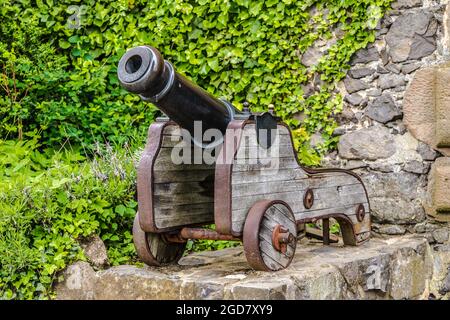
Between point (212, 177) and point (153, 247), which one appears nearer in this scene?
point (153, 247)

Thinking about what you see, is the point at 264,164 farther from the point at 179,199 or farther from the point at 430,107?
the point at 430,107

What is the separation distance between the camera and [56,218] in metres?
3.76

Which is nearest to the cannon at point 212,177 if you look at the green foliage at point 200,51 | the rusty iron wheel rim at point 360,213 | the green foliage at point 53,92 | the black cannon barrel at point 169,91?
the black cannon barrel at point 169,91

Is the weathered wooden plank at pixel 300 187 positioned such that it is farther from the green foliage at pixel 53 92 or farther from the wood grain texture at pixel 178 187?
the green foliage at pixel 53 92

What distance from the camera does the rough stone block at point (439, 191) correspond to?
13.9 ft

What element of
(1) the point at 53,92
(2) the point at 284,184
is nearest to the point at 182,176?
(2) the point at 284,184

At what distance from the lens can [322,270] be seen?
3389 mm

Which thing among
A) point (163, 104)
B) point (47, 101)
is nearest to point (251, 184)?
point (163, 104)

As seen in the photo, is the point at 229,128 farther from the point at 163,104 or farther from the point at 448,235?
the point at 448,235

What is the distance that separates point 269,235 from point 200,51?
2.23 m

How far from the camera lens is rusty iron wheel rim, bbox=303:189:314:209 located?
3582mm

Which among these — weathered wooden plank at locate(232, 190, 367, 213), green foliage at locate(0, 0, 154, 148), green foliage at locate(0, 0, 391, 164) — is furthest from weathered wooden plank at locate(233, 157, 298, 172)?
green foliage at locate(0, 0, 154, 148)

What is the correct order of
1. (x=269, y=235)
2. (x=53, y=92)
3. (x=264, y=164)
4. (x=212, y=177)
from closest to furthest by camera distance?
(x=269, y=235)
(x=264, y=164)
(x=212, y=177)
(x=53, y=92)
